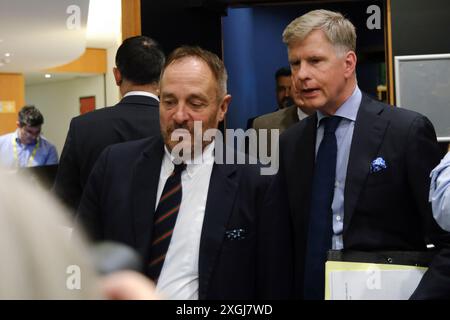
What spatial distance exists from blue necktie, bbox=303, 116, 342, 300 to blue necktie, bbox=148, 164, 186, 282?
489 mm

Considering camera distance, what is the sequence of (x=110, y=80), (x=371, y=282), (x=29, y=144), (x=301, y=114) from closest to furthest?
(x=371, y=282) → (x=301, y=114) → (x=29, y=144) → (x=110, y=80)

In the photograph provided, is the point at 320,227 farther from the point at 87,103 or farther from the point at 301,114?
the point at 87,103

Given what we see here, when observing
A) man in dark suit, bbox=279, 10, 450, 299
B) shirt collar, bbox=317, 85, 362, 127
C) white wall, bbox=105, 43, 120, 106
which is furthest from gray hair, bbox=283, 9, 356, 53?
white wall, bbox=105, 43, 120, 106

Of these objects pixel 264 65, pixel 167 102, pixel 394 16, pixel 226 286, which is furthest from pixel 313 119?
pixel 264 65

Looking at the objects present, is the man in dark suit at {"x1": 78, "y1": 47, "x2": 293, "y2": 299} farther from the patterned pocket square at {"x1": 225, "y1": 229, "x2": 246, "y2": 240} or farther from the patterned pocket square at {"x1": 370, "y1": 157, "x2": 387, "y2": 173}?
the patterned pocket square at {"x1": 370, "y1": 157, "x2": 387, "y2": 173}

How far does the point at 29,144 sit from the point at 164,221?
5506mm

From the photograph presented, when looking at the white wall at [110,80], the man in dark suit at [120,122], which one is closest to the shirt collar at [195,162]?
the man in dark suit at [120,122]

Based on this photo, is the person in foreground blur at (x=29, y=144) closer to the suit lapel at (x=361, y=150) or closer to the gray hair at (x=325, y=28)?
the gray hair at (x=325, y=28)

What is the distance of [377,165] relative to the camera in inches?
79.4

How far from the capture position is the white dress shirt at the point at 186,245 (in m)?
1.73

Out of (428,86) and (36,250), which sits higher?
(428,86)

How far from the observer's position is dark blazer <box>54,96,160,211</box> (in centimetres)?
265

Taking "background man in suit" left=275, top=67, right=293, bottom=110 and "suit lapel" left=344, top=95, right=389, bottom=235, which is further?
"background man in suit" left=275, top=67, right=293, bottom=110

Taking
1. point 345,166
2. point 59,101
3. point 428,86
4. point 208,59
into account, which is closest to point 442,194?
point 345,166
